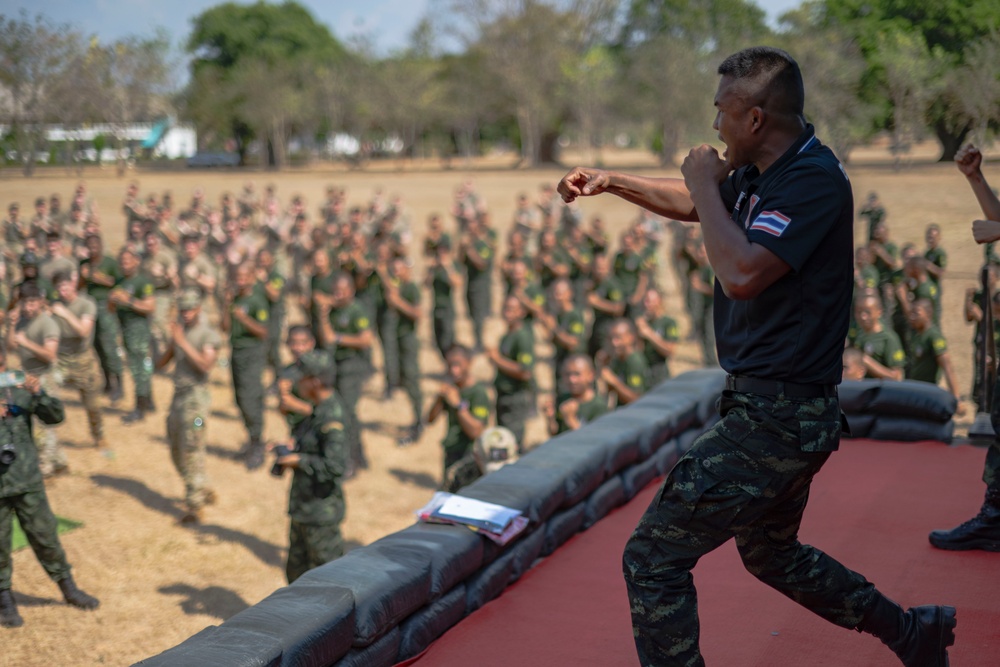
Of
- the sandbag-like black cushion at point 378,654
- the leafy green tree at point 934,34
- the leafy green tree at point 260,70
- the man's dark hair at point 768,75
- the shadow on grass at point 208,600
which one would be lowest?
the shadow on grass at point 208,600

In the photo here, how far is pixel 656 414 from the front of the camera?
588cm

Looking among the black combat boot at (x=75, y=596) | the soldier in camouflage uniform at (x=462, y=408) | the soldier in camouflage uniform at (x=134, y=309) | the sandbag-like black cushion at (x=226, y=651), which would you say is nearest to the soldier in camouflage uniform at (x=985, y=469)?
the sandbag-like black cushion at (x=226, y=651)

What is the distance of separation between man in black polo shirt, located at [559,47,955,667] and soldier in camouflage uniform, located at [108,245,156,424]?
29.2 feet

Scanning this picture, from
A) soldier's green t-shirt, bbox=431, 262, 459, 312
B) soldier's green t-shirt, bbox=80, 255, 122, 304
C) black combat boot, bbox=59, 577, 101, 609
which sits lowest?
black combat boot, bbox=59, 577, 101, 609

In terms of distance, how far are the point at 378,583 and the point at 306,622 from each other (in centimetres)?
41

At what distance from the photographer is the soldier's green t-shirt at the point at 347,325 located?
385 inches

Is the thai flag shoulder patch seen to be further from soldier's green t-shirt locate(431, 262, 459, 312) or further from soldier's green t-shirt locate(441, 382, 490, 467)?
soldier's green t-shirt locate(431, 262, 459, 312)

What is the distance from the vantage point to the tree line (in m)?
7.87

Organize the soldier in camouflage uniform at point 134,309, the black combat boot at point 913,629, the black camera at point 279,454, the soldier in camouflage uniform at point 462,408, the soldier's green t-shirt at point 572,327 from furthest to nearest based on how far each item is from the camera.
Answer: the soldier in camouflage uniform at point 134,309, the soldier's green t-shirt at point 572,327, the soldier in camouflage uniform at point 462,408, the black camera at point 279,454, the black combat boot at point 913,629

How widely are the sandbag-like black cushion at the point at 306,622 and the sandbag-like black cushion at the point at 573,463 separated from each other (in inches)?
62.4

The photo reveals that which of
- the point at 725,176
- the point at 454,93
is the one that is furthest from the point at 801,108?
the point at 454,93

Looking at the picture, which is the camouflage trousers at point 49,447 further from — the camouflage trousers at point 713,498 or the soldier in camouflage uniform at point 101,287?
the camouflage trousers at point 713,498

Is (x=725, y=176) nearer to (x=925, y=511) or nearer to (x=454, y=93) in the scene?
(x=925, y=511)

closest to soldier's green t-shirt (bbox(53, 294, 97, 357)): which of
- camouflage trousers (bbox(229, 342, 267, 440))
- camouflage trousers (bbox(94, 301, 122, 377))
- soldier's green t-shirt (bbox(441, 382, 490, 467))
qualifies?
camouflage trousers (bbox(229, 342, 267, 440))
